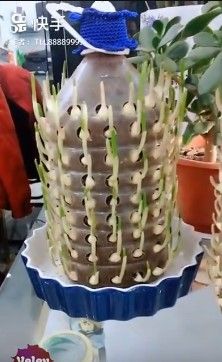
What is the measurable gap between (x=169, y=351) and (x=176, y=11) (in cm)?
50

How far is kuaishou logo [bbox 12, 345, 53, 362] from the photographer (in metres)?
0.53

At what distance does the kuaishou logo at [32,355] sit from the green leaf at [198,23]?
400mm

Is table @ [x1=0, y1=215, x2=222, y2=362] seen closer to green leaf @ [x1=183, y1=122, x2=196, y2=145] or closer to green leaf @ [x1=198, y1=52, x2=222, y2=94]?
green leaf @ [x1=183, y1=122, x2=196, y2=145]

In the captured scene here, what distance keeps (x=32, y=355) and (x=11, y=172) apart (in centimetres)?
35

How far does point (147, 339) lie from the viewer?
62 cm

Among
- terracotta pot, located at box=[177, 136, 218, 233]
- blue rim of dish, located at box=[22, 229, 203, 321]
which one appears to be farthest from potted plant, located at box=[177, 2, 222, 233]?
Result: blue rim of dish, located at box=[22, 229, 203, 321]

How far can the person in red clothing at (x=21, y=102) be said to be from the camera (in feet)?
2.70

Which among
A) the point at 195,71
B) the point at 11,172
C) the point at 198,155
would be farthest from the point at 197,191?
the point at 11,172

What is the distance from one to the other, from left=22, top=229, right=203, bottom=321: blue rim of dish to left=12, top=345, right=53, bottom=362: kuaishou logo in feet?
0.19

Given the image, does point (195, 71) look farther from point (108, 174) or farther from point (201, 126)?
point (108, 174)

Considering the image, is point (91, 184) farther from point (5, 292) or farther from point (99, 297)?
point (5, 292)

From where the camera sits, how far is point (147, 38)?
59cm

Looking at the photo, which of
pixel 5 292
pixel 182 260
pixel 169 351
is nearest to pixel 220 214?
pixel 182 260

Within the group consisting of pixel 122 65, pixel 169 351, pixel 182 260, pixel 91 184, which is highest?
pixel 122 65
